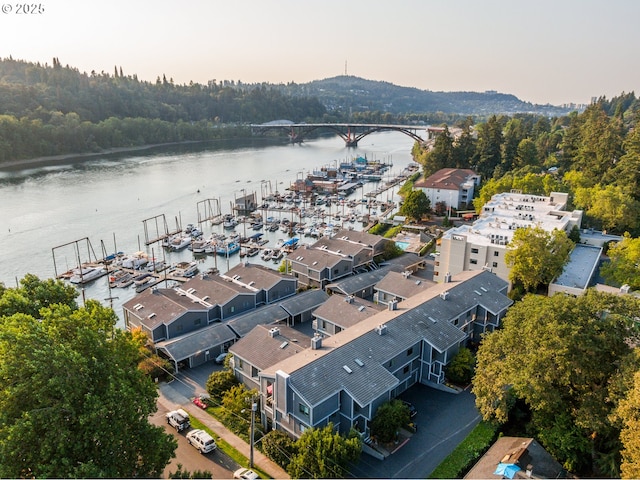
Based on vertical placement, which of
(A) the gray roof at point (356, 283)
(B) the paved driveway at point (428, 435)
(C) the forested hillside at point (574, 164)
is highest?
(C) the forested hillside at point (574, 164)

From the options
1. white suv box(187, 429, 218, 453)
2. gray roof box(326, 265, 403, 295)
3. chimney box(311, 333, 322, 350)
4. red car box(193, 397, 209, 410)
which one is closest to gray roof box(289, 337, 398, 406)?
chimney box(311, 333, 322, 350)

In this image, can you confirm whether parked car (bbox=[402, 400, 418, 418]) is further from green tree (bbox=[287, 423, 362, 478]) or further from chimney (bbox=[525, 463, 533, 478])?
chimney (bbox=[525, 463, 533, 478])

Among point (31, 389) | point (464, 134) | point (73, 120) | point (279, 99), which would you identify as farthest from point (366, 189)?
point (279, 99)

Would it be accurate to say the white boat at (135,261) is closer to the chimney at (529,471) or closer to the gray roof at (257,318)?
the gray roof at (257,318)

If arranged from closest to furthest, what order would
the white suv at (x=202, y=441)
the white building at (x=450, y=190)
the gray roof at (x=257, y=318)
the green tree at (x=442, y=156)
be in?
the white suv at (x=202, y=441), the gray roof at (x=257, y=318), the white building at (x=450, y=190), the green tree at (x=442, y=156)

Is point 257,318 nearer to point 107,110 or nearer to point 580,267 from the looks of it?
point 580,267

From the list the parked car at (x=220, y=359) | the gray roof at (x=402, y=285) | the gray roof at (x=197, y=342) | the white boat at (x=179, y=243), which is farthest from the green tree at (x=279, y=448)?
the white boat at (x=179, y=243)
